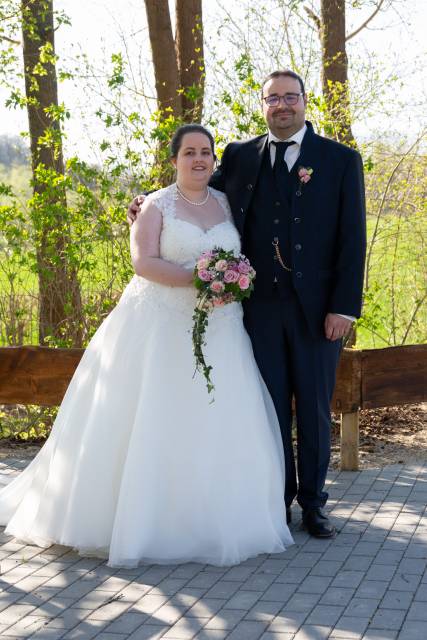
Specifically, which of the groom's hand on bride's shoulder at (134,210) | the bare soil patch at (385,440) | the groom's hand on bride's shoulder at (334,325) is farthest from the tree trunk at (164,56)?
the groom's hand on bride's shoulder at (334,325)

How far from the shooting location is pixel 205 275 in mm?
5047

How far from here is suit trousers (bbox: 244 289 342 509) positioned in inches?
214

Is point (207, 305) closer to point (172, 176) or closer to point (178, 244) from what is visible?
point (178, 244)

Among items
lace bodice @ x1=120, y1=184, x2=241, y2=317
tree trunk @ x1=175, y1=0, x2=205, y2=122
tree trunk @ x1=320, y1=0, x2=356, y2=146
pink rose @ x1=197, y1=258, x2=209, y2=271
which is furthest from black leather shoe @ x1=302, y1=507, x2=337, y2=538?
tree trunk @ x1=175, y1=0, x2=205, y2=122

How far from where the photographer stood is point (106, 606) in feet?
14.9

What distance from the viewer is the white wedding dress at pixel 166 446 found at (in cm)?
513

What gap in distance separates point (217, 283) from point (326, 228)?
790mm

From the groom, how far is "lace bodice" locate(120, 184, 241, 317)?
136 millimetres

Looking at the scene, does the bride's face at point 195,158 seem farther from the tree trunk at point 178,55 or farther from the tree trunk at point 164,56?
the tree trunk at point 164,56

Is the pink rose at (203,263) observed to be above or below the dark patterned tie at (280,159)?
below

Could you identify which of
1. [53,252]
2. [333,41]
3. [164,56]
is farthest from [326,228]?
[333,41]

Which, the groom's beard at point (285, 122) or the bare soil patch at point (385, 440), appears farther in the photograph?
the bare soil patch at point (385, 440)

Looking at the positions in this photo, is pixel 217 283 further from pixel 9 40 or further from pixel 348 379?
pixel 9 40

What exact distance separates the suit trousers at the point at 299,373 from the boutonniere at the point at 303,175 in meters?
0.57
